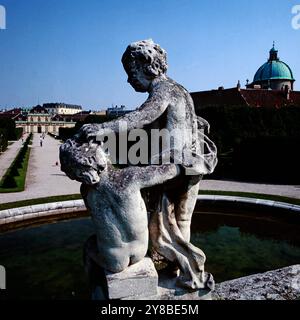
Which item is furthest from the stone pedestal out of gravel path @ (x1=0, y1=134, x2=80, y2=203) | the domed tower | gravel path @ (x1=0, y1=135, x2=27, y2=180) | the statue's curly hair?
the domed tower

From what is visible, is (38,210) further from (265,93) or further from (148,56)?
(265,93)

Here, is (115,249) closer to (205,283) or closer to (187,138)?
(205,283)

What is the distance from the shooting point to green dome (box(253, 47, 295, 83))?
6589 centimetres

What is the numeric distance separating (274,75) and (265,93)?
19357 millimetres

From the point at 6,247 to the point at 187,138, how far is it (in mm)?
6368

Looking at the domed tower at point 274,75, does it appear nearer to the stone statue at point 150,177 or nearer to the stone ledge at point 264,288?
the stone ledge at point 264,288

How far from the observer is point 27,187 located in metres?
14.7

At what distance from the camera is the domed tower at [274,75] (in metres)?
65.5

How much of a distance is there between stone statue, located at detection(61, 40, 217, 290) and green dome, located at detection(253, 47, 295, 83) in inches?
2677

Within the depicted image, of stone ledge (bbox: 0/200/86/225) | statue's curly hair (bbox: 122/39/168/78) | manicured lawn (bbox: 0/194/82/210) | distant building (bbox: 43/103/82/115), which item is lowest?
stone ledge (bbox: 0/200/86/225)

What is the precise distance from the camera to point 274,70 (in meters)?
66.5

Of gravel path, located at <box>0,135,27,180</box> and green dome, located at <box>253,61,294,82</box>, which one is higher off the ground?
green dome, located at <box>253,61,294,82</box>

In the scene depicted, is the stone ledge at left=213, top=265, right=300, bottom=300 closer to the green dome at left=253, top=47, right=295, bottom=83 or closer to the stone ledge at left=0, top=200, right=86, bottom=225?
the stone ledge at left=0, top=200, right=86, bottom=225

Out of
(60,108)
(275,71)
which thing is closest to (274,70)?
(275,71)
